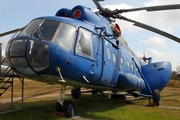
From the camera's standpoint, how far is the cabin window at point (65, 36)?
686 centimetres

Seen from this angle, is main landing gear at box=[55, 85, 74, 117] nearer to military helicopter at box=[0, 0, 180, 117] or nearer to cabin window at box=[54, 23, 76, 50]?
military helicopter at box=[0, 0, 180, 117]

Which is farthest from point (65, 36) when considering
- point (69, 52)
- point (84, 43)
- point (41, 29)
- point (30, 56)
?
point (30, 56)

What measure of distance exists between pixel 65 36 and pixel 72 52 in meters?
0.54

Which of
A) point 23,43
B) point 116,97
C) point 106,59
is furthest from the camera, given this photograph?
point 116,97

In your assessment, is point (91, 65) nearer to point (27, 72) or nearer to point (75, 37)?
point (75, 37)

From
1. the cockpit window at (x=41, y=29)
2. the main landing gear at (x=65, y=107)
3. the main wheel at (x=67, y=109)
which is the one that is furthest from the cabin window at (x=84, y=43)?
the main wheel at (x=67, y=109)

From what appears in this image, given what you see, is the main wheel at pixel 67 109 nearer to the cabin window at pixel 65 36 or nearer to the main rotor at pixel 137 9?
the cabin window at pixel 65 36

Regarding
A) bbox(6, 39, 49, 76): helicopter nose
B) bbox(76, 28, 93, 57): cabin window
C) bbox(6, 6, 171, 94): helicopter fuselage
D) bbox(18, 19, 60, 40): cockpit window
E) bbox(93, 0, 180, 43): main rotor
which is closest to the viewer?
bbox(6, 39, 49, 76): helicopter nose

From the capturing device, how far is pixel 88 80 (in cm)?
806

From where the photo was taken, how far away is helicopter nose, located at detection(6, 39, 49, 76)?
249 inches

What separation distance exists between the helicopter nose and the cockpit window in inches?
14.6

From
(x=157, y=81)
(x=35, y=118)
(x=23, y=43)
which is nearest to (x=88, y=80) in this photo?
(x=35, y=118)

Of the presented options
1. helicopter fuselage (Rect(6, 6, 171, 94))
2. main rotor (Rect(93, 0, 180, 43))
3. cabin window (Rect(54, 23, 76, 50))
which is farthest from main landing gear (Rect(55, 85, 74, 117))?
main rotor (Rect(93, 0, 180, 43))

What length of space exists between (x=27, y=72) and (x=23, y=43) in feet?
2.75
